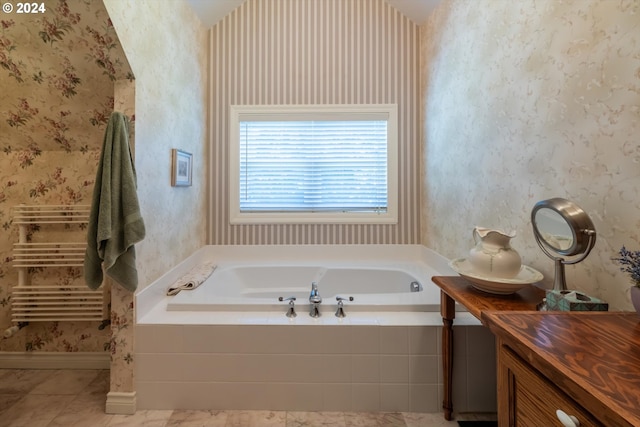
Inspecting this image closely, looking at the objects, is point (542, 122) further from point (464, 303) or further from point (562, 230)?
point (464, 303)

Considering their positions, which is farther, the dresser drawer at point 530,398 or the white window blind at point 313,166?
the white window blind at point 313,166

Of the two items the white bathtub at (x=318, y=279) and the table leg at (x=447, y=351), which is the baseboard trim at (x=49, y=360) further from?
the table leg at (x=447, y=351)

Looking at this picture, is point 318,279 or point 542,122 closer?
point 542,122

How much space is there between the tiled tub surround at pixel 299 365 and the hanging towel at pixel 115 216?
33cm

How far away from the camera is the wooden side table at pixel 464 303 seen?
3.40 ft

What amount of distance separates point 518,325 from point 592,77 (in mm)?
929

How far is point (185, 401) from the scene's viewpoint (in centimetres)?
147

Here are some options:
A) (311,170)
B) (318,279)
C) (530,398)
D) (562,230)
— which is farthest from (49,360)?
(562,230)

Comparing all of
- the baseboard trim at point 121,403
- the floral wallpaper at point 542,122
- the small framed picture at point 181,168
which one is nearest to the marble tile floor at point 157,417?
the baseboard trim at point 121,403

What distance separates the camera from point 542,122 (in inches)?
48.1

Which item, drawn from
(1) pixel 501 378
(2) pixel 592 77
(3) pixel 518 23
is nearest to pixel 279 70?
(3) pixel 518 23

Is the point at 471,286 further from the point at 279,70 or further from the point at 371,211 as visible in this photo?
the point at 279,70

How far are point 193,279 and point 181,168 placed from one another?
2.55 feet

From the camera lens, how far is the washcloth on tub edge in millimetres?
1826
